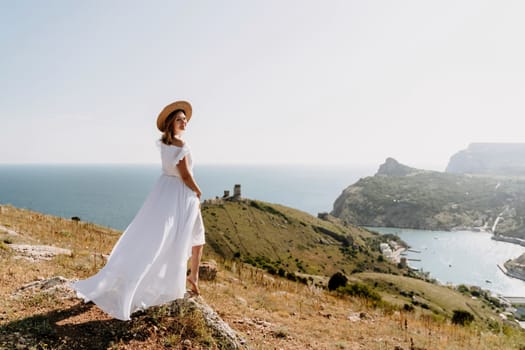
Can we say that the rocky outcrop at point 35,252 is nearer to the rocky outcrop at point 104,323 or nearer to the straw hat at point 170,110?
the rocky outcrop at point 104,323

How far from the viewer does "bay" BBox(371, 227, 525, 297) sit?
139125 mm

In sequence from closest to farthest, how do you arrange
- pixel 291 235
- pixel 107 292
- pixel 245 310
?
pixel 107 292 < pixel 245 310 < pixel 291 235

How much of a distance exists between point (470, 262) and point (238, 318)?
195 meters

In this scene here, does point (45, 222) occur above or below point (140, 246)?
below

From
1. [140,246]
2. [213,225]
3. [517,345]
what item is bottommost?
[213,225]

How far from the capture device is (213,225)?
105 m

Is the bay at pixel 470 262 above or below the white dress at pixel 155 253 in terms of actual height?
below

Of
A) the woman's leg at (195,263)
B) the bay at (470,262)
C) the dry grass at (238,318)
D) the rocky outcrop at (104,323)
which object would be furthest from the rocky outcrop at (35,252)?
the bay at (470,262)

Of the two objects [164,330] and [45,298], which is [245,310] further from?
[45,298]

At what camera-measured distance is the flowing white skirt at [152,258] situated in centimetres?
484

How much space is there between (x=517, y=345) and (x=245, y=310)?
7.30 meters

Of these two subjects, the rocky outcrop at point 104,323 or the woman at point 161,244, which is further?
the woman at point 161,244

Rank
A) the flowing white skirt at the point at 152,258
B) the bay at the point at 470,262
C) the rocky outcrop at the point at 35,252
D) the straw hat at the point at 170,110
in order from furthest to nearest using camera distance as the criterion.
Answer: the bay at the point at 470,262
the rocky outcrop at the point at 35,252
the straw hat at the point at 170,110
the flowing white skirt at the point at 152,258

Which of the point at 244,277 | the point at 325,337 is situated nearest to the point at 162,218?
the point at 325,337
